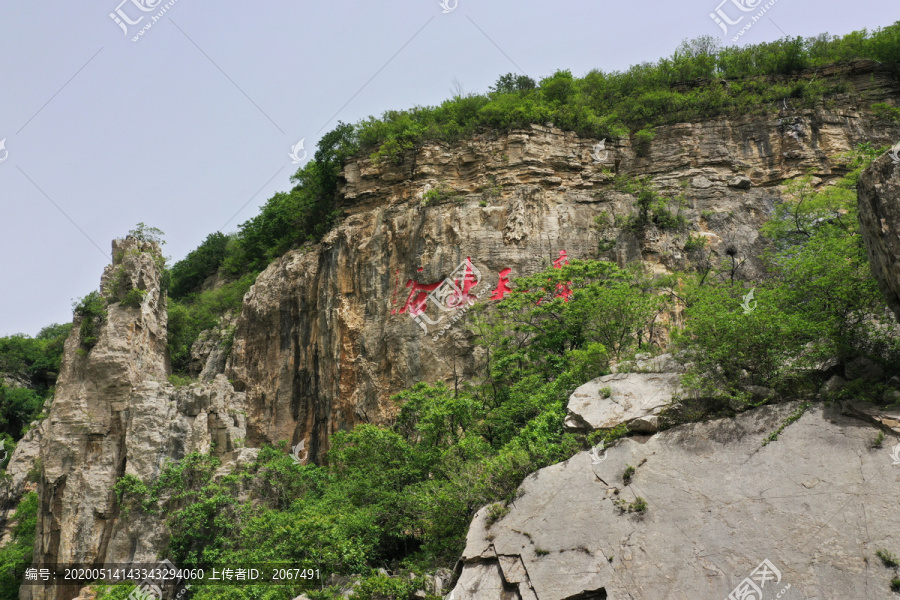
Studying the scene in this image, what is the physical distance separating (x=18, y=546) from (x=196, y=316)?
35.6ft

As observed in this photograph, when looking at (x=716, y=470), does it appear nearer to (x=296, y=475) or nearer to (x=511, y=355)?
(x=511, y=355)

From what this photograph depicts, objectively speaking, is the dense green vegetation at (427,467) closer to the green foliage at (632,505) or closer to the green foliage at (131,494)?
the green foliage at (131,494)

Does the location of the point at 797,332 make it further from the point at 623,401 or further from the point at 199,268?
the point at 199,268

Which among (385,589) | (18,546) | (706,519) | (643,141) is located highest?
(643,141)

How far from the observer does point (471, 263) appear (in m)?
20.5

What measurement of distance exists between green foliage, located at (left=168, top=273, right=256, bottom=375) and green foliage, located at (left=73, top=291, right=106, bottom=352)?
429cm

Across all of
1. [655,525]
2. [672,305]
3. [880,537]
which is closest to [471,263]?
[672,305]

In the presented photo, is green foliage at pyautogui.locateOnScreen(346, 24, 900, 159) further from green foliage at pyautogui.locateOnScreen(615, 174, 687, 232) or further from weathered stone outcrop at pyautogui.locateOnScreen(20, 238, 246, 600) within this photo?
weathered stone outcrop at pyautogui.locateOnScreen(20, 238, 246, 600)

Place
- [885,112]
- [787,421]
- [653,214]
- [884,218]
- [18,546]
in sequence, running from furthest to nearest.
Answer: [18,546] < [885,112] < [653,214] < [787,421] < [884,218]

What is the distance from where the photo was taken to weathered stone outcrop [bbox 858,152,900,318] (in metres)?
9.65

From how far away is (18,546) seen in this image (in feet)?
82.6

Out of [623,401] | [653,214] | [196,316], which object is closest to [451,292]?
[653,214]

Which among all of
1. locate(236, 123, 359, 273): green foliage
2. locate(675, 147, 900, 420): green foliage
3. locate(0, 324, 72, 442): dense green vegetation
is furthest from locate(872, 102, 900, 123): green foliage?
locate(0, 324, 72, 442): dense green vegetation

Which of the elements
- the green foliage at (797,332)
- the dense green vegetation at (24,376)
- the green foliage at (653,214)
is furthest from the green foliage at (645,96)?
the dense green vegetation at (24,376)
